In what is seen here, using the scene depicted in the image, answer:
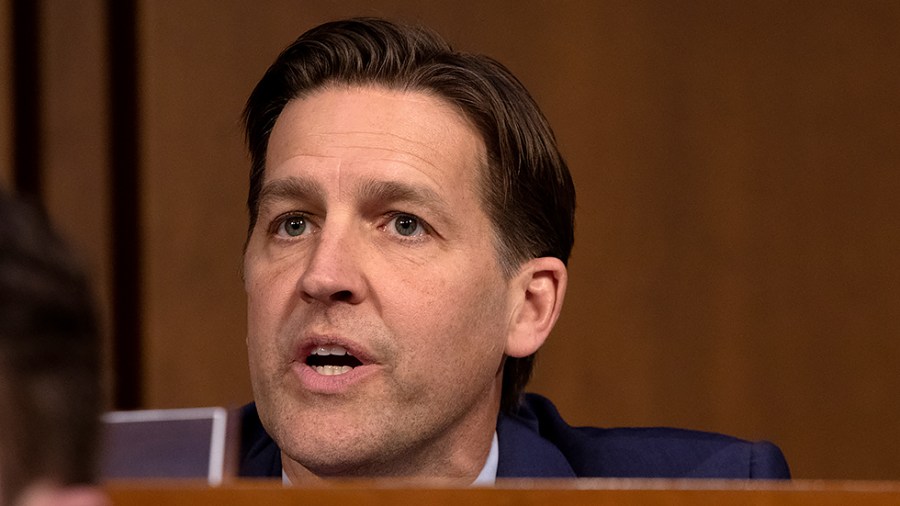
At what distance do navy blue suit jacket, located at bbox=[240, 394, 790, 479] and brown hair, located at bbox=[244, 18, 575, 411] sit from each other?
7 centimetres

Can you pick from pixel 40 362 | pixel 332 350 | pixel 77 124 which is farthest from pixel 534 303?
pixel 40 362

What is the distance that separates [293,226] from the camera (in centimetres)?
125

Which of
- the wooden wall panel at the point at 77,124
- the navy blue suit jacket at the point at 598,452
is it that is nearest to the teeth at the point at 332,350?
the navy blue suit jacket at the point at 598,452

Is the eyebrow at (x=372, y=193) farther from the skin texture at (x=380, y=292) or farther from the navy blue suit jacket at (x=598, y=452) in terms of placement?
the navy blue suit jacket at (x=598, y=452)

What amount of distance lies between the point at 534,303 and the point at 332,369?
25 centimetres

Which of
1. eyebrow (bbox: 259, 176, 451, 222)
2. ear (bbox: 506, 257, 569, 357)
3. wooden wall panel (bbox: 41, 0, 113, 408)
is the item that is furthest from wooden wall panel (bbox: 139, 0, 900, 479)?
eyebrow (bbox: 259, 176, 451, 222)

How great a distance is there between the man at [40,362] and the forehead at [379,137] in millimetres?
812

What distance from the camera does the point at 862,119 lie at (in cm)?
209

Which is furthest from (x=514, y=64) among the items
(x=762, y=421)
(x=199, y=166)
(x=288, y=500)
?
(x=288, y=500)

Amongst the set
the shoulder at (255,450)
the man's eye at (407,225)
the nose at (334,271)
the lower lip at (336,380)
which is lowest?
the shoulder at (255,450)

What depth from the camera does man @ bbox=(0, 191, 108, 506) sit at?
0.40m

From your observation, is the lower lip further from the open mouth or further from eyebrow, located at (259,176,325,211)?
eyebrow, located at (259,176,325,211)

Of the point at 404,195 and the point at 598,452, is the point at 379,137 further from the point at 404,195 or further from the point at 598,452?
the point at 598,452

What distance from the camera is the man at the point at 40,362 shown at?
0.40m
